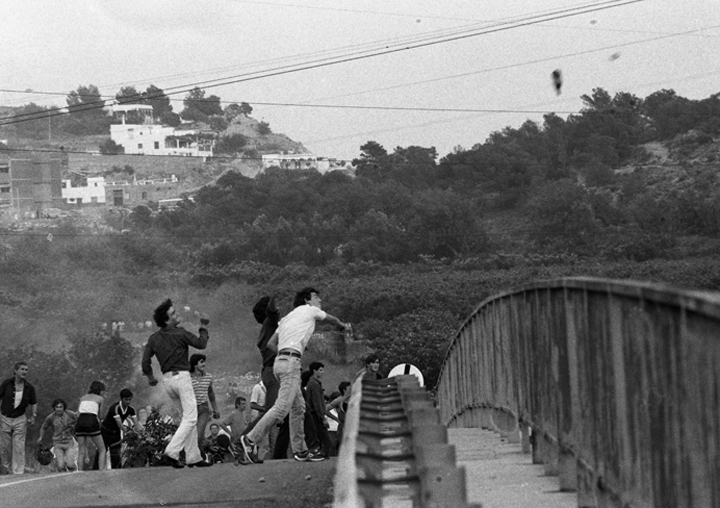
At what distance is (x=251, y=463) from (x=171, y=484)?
1476 millimetres

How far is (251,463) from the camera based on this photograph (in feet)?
44.1

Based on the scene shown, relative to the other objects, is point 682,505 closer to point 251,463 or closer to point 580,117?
point 251,463

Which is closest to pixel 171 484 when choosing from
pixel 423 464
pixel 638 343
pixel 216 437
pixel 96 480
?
pixel 96 480

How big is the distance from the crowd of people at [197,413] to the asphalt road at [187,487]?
40cm

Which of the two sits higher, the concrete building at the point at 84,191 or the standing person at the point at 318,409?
the concrete building at the point at 84,191

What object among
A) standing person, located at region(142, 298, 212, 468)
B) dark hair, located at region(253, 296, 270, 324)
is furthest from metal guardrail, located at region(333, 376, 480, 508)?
dark hair, located at region(253, 296, 270, 324)

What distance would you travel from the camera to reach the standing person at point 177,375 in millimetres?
13234

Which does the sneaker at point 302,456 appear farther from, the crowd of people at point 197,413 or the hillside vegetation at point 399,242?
the hillside vegetation at point 399,242

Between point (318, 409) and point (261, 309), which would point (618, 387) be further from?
point (318, 409)

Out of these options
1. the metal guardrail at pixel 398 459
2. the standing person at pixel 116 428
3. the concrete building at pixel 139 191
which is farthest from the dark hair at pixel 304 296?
the concrete building at pixel 139 191

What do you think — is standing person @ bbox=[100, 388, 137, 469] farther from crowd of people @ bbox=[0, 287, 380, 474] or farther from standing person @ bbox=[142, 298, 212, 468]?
standing person @ bbox=[142, 298, 212, 468]

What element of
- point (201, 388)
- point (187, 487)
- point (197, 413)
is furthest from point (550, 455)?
point (201, 388)

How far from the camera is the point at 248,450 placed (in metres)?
13.5

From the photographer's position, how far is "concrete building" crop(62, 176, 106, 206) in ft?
561
